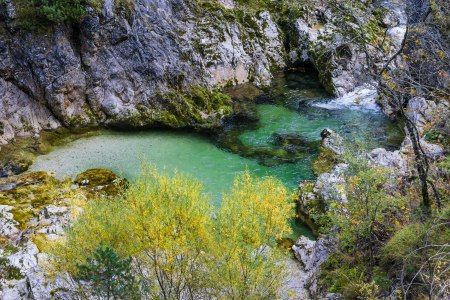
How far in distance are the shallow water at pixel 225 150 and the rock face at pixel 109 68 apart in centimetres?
198

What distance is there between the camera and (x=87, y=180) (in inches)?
795

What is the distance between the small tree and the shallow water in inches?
370

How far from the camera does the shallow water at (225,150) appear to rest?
21453 mm

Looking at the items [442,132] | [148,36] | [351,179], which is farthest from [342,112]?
[351,179]

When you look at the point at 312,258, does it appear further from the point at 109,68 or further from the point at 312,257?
the point at 109,68

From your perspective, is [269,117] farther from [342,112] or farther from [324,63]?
[324,63]

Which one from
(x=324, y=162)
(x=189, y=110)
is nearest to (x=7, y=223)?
(x=189, y=110)

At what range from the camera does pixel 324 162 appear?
21.7 meters

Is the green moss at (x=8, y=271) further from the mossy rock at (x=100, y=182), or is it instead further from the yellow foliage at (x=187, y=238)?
the mossy rock at (x=100, y=182)

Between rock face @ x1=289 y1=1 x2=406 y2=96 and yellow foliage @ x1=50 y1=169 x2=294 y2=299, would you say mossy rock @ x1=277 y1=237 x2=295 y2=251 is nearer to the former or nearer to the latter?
yellow foliage @ x1=50 y1=169 x2=294 y2=299

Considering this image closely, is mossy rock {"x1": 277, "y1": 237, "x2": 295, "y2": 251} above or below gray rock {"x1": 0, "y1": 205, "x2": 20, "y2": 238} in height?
below

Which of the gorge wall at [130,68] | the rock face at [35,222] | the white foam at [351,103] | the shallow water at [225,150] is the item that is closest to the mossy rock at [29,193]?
the rock face at [35,222]

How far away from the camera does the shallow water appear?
70.4 ft

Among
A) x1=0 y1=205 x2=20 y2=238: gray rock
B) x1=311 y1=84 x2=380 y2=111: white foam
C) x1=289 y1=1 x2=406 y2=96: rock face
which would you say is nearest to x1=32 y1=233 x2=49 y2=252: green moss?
x1=0 y1=205 x2=20 y2=238: gray rock
